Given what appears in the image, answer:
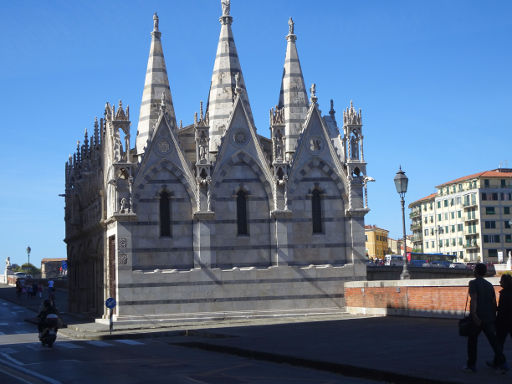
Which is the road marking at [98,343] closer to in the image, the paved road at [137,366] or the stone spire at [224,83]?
the paved road at [137,366]

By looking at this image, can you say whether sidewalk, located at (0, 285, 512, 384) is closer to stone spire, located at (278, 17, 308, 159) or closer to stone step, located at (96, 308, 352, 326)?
stone step, located at (96, 308, 352, 326)

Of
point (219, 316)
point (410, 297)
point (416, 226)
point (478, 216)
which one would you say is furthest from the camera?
point (416, 226)

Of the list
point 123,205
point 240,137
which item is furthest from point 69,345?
point 240,137

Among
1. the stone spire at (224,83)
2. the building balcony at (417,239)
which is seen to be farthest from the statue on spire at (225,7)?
the building balcony at (417,239)

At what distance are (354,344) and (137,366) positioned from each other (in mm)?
5683

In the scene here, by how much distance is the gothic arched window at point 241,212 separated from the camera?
35.6m

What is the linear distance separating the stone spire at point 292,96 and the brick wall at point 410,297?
753cm

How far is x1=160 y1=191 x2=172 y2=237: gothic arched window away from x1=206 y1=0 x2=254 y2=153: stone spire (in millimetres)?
3357

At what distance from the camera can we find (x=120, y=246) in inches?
1339

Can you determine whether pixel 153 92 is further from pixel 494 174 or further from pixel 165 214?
pixel 494 174

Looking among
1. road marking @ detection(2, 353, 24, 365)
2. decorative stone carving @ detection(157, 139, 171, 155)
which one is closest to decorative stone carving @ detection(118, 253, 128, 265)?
decorative stone carving @ detection(157, 139, 171, 155)

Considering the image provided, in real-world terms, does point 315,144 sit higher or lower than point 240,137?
lower

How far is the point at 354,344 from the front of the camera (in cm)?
2033

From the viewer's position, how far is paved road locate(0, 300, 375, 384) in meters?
15.2
